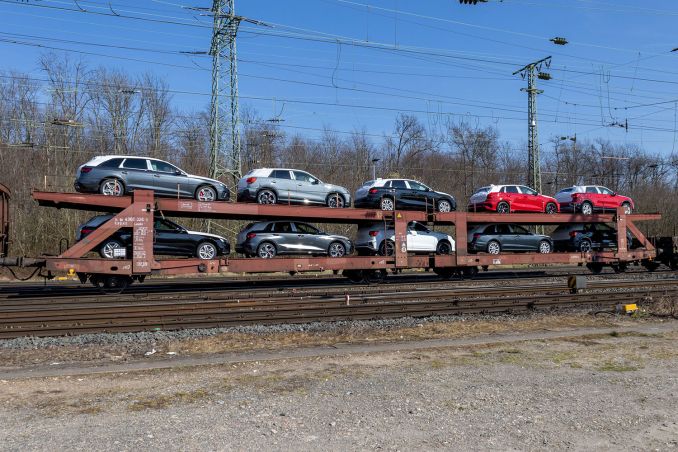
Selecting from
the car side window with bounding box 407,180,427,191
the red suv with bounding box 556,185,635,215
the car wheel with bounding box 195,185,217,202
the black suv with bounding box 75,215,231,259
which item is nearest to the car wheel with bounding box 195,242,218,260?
the black suv with bounding box 75,215,231,259

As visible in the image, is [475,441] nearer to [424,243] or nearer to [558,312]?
[558,312]

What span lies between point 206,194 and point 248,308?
4286 mm

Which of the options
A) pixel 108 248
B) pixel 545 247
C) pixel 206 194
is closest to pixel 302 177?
pixel 206 194

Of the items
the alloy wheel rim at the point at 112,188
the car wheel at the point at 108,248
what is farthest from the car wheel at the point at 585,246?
the alloy wheel rim at the point at 112,188

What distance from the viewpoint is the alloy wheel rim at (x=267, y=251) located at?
16.8 meters

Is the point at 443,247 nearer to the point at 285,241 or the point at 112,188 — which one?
the point at 285,241

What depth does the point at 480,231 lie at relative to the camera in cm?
2041

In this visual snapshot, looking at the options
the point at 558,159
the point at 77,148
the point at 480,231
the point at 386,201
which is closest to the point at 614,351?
the point at 386,201

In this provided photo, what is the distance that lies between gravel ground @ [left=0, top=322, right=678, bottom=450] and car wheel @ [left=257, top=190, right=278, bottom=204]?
28.5ft

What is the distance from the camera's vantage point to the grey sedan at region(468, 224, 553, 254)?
798 inches

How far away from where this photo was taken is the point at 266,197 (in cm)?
1659

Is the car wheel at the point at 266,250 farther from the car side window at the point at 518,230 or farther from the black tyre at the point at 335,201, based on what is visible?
the car side window at the point at 518,230

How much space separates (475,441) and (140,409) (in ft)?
11.4

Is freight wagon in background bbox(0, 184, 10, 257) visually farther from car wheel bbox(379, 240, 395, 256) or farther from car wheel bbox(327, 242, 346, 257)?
car wheel bbox(379, 240, 395, 256)
